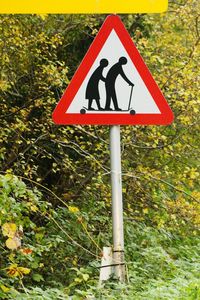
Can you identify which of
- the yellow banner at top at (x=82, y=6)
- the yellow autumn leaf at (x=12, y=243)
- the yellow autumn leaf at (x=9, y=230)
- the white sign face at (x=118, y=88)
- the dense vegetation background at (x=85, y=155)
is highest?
the dense vegetation background at (x=85, y=155)

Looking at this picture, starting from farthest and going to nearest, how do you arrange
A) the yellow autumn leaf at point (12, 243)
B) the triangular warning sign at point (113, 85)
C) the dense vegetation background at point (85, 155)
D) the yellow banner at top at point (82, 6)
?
the dense vegetation background at point (85, 155), the yellow autumn leaf at point (12, 243), the triangular warning sign at point (113, 85), the yellow banner at top at point (82, 6)

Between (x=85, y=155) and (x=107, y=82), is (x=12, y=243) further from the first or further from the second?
(x=85, y=155)

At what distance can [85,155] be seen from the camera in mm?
8883

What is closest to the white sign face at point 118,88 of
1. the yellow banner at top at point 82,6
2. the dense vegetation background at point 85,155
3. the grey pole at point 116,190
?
the grey pole at point 116,190

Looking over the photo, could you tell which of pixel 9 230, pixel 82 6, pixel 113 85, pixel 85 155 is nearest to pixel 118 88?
pixel 113 85

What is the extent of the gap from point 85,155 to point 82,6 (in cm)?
411

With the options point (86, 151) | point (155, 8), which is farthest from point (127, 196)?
point (155, 8)

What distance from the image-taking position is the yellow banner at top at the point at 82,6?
4859 mm

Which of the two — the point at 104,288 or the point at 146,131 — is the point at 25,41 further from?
the point at 104,288

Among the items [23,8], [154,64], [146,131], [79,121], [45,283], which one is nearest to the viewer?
[23,8]

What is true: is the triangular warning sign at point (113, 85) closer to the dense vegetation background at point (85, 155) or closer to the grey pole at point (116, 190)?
the grey pole at point (116, 190)

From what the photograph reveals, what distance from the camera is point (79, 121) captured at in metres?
5.30

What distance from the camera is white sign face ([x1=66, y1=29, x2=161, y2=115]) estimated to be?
525 cm

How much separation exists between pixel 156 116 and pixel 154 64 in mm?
4642
